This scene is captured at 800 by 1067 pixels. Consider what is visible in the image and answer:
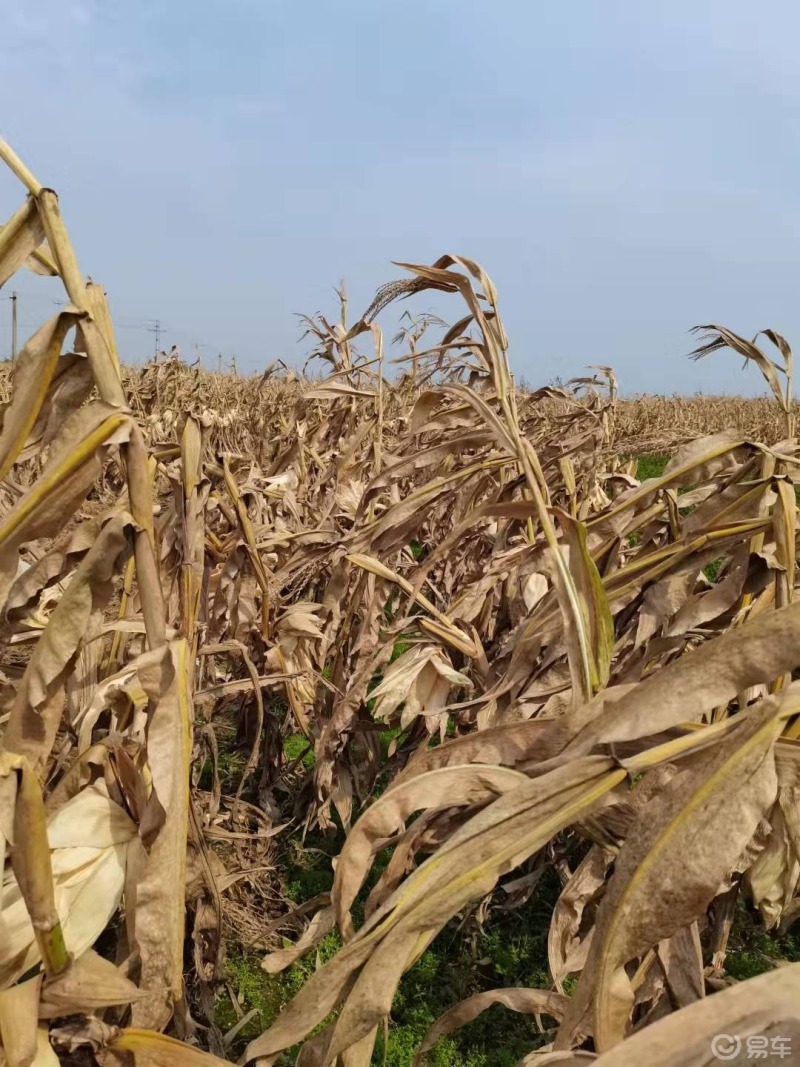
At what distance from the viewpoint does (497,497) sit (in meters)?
1.70

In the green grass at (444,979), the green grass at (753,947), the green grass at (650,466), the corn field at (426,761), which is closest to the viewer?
the corn field at (426,761)

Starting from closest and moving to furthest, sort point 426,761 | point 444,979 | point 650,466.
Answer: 1. point 426,761
2. point 444,979
3. point 650,466

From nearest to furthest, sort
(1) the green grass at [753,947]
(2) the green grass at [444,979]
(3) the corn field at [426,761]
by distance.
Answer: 1. (3) the corn field at [426,761]
2. (2) the green grass at [444,979]
3. (1) the green grass at [753,947]

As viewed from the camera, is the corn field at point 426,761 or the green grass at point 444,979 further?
the green grass at point 444,979

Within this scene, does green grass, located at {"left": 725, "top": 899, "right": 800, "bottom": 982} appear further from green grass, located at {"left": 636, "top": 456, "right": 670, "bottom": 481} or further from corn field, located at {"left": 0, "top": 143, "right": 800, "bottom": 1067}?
green grass, located at {"left": 636, "top": 456, "right": 670, "bottom": 481}

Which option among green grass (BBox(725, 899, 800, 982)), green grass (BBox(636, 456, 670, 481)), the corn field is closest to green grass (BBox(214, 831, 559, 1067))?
the corn field

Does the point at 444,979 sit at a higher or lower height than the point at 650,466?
lower

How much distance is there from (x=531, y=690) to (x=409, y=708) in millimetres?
322

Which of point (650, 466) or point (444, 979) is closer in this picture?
point (444, 979)

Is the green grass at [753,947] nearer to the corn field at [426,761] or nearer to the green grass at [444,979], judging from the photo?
the corn field at [426,761]

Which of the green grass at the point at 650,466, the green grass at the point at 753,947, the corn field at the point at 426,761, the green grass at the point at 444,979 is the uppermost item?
the green grass at the point at 650,466

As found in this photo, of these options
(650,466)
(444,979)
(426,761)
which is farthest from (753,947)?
(650,466)

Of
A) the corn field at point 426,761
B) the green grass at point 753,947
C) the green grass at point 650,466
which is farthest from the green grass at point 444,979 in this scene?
the green grass at point 650,466

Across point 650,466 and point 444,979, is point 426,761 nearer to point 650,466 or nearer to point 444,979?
point 444,979
